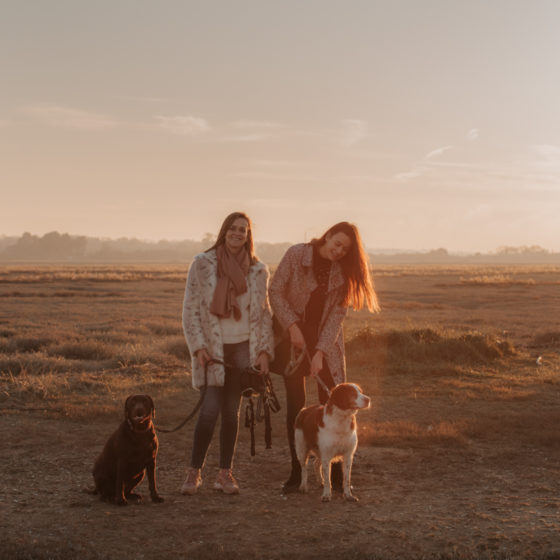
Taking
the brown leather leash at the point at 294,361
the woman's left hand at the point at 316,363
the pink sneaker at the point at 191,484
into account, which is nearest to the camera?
the woman's left hand at the point at 316,363

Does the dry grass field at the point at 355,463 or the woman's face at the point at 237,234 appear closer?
the dry grass field at the point at 355,463

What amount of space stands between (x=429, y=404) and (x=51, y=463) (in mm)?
5843

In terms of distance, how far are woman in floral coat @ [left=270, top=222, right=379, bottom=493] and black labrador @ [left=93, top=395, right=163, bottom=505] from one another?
1282mm

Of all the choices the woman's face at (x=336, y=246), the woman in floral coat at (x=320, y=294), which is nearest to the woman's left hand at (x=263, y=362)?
the woman in floral coat at (x=320, y=294)

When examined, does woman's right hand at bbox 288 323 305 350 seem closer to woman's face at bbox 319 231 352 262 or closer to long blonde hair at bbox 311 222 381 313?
long blonde hair at bbox 311 222 381 313

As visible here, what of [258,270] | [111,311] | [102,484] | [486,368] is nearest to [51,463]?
[102,484]

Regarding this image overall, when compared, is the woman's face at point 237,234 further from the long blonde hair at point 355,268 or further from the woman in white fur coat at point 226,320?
the long blonde hair at point 355,268

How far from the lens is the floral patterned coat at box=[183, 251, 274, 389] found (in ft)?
17.3

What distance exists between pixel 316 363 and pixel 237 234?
1290mm

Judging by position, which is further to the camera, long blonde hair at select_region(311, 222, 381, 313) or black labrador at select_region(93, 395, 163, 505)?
long blonde hair at select_region(311, 222, 381, 313)

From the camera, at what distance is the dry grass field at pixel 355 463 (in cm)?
459

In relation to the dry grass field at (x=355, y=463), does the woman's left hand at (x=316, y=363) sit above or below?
above

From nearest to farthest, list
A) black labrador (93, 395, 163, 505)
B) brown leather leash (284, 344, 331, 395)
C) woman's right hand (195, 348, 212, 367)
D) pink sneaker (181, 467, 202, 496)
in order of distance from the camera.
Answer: black labrador (93, 395, 163, 505) < woman's right hand (195, 348, 212, 367) < brown leather leash (284, 344, 331, 395) < pink sneaker (181, 467, 202, 496)

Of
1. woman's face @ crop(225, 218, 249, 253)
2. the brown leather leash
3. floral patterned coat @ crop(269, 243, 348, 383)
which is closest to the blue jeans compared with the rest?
the brown leather leash
